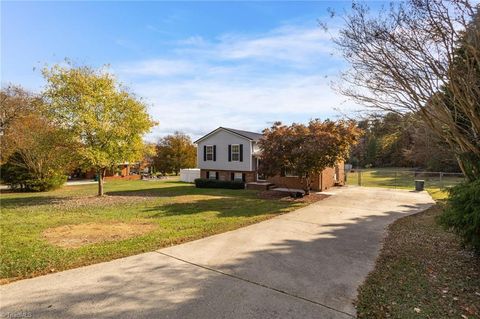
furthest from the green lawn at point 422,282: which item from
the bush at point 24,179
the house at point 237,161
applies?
the bush at point 24,179

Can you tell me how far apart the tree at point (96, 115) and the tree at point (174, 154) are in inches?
955

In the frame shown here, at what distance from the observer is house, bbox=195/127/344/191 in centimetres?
2308

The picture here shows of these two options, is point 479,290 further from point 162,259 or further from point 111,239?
point 111,239

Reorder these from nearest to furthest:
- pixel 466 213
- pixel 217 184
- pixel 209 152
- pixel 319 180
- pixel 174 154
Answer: pixel 466 213, pixel 319 180, pixel 217 184, pixel 209 152, pixel 174 154

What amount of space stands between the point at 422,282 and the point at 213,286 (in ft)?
12.0

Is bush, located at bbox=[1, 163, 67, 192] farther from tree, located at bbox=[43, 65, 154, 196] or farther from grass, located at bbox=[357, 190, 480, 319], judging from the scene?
grass, located at bbox=[357, 190, 480, 319]

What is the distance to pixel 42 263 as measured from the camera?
6.06 meters

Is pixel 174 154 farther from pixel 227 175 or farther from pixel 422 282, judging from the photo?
pixel 422 282

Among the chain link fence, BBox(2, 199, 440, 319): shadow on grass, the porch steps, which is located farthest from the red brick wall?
BBox(2, 199, 440, 319): shadow on grass

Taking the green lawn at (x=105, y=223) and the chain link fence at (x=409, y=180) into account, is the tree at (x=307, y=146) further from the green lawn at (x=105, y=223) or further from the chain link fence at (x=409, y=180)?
the chain link fence at (x=409, y=180)

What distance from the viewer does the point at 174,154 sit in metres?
42.0

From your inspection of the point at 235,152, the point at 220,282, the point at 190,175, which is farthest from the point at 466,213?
the point at 190,175

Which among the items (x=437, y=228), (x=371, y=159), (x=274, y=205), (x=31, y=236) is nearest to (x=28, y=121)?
(x=31, y=236)

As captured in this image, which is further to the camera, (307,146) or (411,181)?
(411,181)
